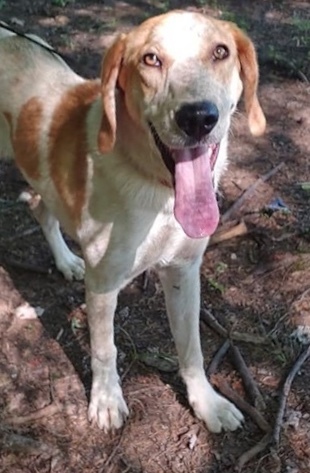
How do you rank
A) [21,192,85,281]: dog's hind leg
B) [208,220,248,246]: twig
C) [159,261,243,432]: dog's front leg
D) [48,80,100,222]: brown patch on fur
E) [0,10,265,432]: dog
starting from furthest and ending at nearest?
[208,220,248,246]: twig
[21,192,85,281]: dog's hind leg
[159,261,243,432]: dog's front leg
[48,80,100,222]: brown patch on fur
[0,10,265,432]: dog

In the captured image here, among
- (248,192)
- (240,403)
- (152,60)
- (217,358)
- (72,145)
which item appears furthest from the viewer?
(248,192)

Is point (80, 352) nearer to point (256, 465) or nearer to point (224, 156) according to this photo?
point (256, 465)

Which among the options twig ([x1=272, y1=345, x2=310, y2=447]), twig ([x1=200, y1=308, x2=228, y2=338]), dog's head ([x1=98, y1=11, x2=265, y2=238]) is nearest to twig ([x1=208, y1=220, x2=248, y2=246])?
twig ([x1=200, y1=308, x2=228, y2=338])

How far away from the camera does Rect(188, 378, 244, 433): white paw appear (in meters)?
3.69

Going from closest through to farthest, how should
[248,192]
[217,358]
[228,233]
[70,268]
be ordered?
[217,358] → [70,268] → [228,233] → [248,192]

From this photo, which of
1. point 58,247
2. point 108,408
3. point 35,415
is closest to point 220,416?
point 108,408

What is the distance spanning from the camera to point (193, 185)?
117 inches

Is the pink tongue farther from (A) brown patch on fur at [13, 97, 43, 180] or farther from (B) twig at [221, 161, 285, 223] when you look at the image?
(B) twig at [221, 161, 285, 223]

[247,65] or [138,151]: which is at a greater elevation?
[247,65]

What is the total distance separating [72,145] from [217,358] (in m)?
1.29

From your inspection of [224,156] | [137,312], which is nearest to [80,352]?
[137,312]

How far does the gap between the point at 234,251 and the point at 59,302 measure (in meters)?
1.02

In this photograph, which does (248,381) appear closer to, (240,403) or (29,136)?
(240,403)

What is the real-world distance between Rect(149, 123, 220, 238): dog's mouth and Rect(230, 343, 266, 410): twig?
1092mm
